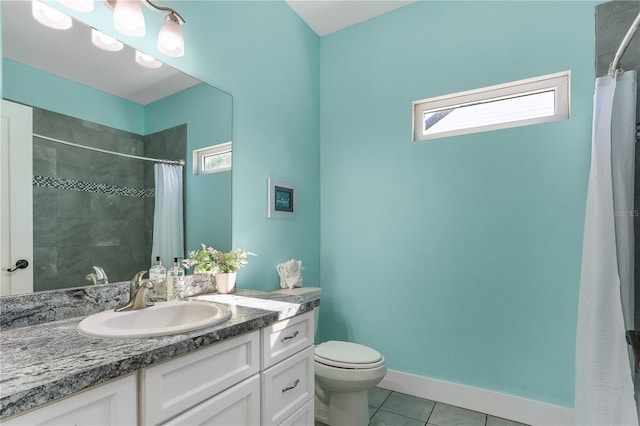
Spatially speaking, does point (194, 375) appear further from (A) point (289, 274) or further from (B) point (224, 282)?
(A) point (289, 274)

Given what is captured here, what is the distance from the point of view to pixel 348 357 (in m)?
1.86

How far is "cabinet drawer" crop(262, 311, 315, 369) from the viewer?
128 centimetres

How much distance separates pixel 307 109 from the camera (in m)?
2.67

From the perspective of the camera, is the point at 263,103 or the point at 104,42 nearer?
the point at 104,42

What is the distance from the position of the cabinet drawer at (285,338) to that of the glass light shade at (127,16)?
1340 millimetres

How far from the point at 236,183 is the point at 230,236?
1.06 ft

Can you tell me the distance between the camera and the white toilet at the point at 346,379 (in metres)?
1.78

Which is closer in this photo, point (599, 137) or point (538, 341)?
point (599, 137)

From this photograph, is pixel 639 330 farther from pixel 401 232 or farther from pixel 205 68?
pixel 205 68

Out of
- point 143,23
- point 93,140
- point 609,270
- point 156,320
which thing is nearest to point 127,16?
point 143,23

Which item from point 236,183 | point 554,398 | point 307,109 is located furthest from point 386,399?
point 307,109

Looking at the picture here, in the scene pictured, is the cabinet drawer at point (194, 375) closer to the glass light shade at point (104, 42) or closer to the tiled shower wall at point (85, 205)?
the tiled shower wall at point (85, 205)

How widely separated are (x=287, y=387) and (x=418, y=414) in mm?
1167

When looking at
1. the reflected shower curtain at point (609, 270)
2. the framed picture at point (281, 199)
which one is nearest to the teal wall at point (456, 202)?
the reflected shower curtain at point (609, 270)
